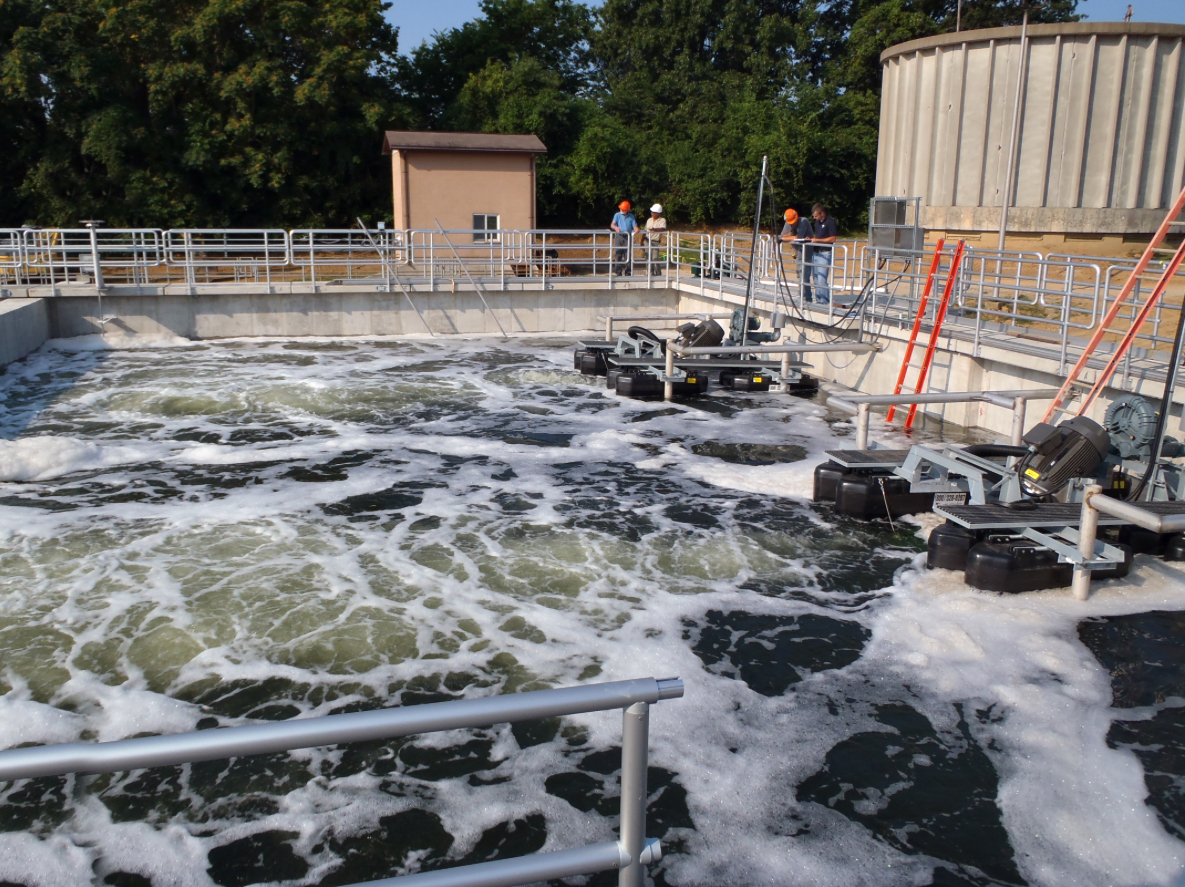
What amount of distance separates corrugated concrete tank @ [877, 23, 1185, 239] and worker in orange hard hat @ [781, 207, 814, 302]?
18.8ft

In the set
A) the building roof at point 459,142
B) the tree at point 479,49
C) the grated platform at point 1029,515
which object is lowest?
the grated platform at point 1029,515

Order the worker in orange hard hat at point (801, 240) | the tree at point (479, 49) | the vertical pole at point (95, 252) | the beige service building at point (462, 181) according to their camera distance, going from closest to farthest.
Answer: the worker in orange hard hat at point (801, 240) < the vertical pole at point (95, 252) < the beige service building at point (462, 181) < the tree at point (479, 49)

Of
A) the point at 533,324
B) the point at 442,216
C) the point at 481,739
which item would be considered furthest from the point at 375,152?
the point at 481,739

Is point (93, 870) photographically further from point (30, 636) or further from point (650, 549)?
point (650, 549)

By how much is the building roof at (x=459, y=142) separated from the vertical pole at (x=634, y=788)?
22451 mm

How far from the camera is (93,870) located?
411 cm

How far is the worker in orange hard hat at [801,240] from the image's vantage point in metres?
15.3

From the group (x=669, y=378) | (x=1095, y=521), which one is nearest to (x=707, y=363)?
(x=669, y=378)

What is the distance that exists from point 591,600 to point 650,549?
1.20 metres

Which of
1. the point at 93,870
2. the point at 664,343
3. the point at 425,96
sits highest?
the point at 425,96

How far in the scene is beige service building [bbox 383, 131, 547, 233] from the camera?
23.5m

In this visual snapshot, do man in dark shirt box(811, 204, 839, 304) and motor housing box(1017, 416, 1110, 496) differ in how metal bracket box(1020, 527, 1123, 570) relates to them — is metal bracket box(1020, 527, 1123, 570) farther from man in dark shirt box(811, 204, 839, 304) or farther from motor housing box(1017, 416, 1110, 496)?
man in dark shirt box(811, 204, 839, 304)

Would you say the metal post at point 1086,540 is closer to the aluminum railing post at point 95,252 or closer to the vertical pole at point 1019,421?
the vertical pole at point 1019,421

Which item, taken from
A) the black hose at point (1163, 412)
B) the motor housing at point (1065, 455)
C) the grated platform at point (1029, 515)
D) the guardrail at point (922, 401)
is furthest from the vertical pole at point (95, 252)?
the black hose at point (1163, 412)
